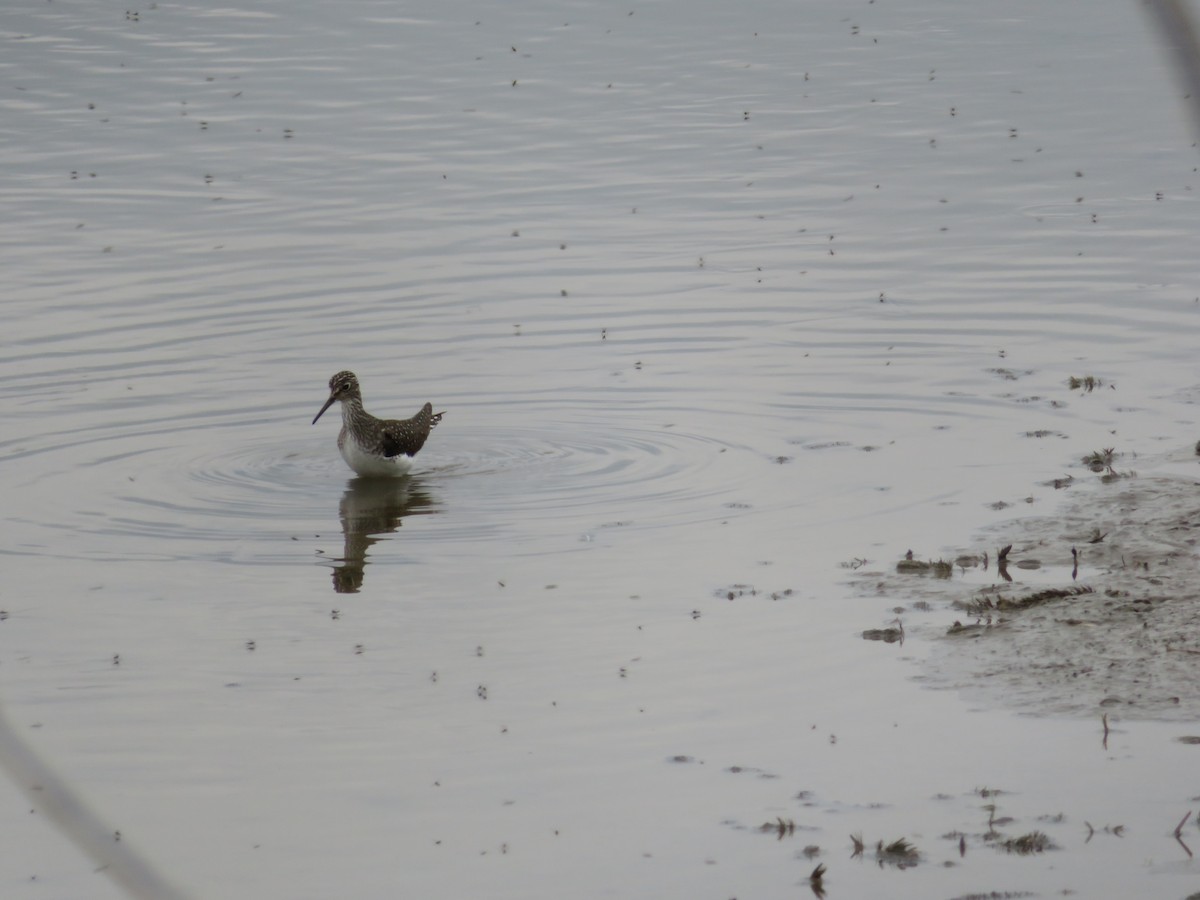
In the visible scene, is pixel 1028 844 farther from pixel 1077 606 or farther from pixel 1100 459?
pixel 1100 459

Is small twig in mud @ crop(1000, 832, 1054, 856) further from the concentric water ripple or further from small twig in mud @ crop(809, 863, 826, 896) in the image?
the concentric water ripple

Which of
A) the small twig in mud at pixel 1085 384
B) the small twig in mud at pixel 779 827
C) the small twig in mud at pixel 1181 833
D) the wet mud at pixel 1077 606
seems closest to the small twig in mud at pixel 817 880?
the small twig in mud at pixel 779 827

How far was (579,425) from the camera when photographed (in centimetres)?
1537

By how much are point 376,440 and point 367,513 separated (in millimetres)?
703

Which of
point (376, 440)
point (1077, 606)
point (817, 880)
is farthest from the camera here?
point (376, 440)

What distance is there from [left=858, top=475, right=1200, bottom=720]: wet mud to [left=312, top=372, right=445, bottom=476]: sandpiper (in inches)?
174

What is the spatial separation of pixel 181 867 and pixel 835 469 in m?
7.39

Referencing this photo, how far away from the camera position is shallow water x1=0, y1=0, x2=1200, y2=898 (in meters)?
8.13

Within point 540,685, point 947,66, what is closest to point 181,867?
point 540,685

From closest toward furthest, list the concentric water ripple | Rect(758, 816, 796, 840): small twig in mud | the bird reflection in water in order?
Rect(758, 816, 796, 840): small twig in mud < the bird reflection in water < the concentric water ripple

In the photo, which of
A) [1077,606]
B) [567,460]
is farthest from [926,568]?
[567,460]

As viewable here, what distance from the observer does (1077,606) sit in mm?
10148

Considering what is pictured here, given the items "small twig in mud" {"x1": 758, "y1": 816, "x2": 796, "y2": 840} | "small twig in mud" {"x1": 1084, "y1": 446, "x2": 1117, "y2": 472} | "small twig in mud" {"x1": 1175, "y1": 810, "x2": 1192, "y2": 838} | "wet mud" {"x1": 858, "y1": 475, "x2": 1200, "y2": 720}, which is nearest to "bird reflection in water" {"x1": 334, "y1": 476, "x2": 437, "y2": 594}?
"wet mud" {"x1": 858, "y1": 475, "x2": 1200, "y2": 720}

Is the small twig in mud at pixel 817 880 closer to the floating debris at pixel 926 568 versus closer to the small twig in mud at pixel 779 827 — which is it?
the small twig in mud at pixel 779 827
